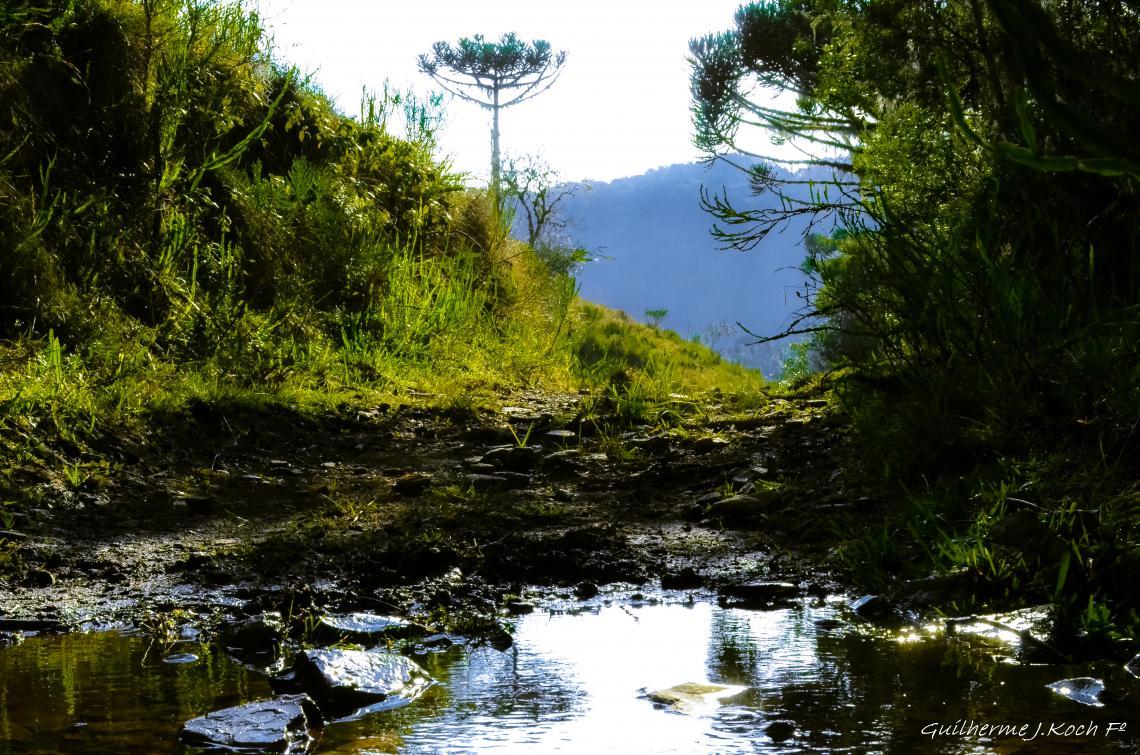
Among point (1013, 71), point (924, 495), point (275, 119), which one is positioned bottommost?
point (924, 495)

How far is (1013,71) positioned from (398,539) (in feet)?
11.0

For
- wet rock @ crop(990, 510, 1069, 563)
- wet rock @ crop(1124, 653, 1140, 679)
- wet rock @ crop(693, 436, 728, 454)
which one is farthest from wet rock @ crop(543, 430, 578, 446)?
wet rock @ crop(1124, 653, 1140, 679)

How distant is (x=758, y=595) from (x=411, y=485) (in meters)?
1.75

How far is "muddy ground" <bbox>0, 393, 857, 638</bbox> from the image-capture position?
113 inches

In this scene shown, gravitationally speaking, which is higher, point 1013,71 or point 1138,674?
point 1013,71

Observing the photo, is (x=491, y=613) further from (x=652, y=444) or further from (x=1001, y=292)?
(x=652, y=444)

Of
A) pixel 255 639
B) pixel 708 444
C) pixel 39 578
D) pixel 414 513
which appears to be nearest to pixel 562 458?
pixel 708 444

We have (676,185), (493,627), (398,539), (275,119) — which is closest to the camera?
(493,627)

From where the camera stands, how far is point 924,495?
326 centimetres

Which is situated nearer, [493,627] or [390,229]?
[493,627]

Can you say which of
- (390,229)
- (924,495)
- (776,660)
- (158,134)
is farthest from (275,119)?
(776,660)

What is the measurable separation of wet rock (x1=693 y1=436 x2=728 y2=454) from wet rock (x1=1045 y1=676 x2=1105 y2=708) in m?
2.84

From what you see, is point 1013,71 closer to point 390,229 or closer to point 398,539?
point 398,539

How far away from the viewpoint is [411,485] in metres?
4.08
